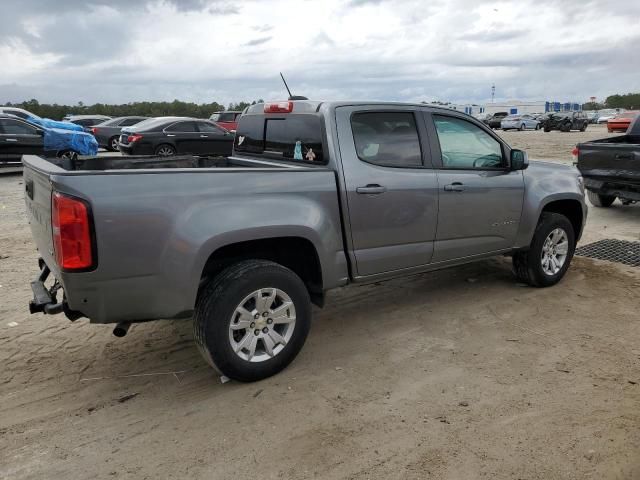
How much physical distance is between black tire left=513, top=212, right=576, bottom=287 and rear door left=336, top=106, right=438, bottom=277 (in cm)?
143

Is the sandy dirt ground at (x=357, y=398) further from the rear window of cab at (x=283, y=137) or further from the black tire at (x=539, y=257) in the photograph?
the rear window of cab at (x=283, y=137)

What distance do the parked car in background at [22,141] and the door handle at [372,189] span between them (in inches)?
475

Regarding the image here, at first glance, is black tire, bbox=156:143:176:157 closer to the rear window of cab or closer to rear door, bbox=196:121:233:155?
rear door, bbox=196:121:233:155

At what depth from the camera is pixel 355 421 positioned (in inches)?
124

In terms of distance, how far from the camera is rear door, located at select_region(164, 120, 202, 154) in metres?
16.0

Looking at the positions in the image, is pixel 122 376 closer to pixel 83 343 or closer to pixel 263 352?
pixel 83 343

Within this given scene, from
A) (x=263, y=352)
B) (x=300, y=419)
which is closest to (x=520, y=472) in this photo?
(x=300, y=419)

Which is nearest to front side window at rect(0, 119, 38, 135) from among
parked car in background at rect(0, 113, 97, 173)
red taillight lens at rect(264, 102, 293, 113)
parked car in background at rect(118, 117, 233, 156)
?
parked car in background at rect(0, 113, 97, 173)

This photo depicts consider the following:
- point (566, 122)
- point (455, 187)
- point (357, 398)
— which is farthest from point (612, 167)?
point (566, 122)

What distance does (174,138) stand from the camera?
1608cm

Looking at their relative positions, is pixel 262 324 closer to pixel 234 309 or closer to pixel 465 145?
pixel 234 309

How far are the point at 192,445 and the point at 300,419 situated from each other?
2.08ft

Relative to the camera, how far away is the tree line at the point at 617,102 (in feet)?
310

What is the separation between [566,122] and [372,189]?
3985 centimetres
